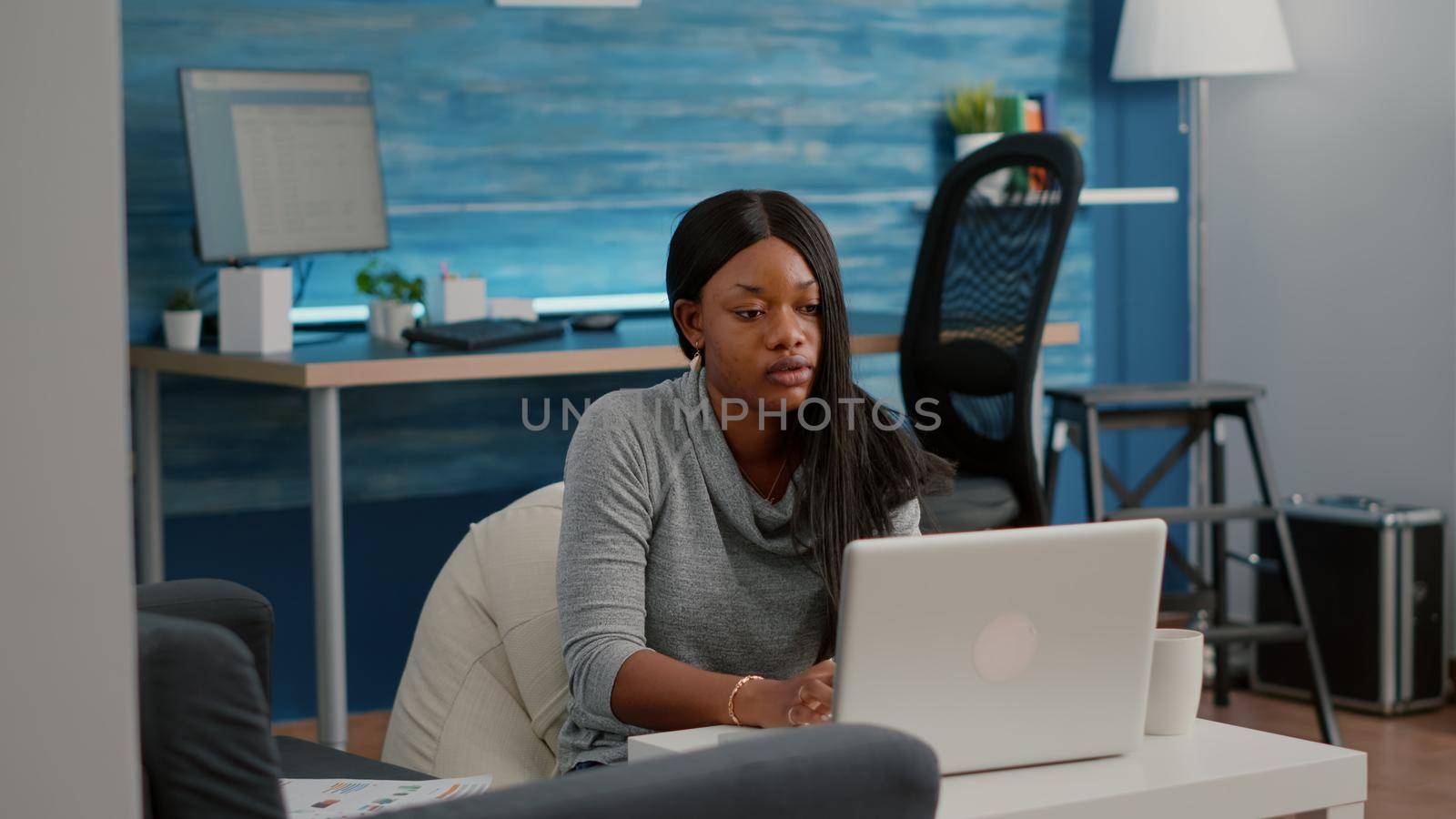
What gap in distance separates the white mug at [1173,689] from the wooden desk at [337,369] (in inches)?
56.8

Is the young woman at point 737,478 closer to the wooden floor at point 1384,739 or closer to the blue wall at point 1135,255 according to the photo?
the wooden floor at point 1384,739

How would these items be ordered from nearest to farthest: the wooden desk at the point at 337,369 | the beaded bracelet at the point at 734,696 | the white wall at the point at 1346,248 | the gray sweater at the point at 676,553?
1. the beaded bracelet at the point at 734,696
2. the gray sweater at the point at 676,553
3. the wooden desk at the point at 337,369
4. the white wall at the point at 1346,248

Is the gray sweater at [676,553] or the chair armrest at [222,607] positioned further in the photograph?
the chair armrest at [222,607]

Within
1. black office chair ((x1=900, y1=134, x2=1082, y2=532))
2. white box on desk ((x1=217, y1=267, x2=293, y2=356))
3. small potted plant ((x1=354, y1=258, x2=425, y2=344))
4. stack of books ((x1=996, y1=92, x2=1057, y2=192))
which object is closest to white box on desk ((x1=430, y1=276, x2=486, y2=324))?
small potted plant ((x1=354, y1=258, x2=425, y2=344))

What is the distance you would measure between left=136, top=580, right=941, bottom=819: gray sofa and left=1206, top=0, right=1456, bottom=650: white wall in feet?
10.0

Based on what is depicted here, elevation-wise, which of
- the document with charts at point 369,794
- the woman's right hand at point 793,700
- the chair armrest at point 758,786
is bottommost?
the document with charts at point 369,794

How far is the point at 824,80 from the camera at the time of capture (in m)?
4.16

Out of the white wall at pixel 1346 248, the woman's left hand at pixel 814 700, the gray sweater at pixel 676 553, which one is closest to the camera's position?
the woman's left hand at pixel 814 700

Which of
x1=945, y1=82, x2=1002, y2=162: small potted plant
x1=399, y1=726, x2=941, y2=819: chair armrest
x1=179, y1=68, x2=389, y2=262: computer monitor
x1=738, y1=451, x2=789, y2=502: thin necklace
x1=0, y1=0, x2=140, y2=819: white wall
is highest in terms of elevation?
x1=945, y1=82, x2=1002, y2=162: small potted plant

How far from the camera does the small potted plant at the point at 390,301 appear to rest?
3.32 m

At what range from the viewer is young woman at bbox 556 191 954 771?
→ 1723 mm

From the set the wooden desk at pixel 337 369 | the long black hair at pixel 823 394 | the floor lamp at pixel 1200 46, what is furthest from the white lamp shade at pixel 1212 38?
the long black hair at pixel 823 394

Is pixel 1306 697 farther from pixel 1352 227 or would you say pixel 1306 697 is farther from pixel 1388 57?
pixel 1388 57

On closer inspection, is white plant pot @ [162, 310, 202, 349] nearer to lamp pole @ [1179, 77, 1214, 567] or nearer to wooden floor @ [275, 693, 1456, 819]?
wooden floor @ [275, 693, 1456, 819]
